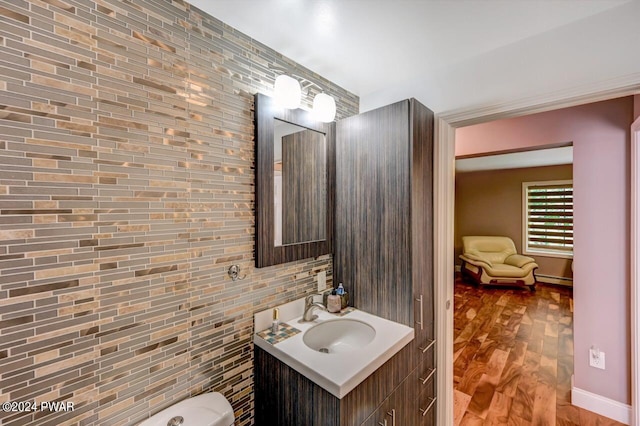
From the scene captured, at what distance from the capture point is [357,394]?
1.01 metres

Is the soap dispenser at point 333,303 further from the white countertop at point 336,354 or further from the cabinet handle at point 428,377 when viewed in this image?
the cabinet handle at point 428,377

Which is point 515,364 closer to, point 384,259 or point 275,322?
point 384,259

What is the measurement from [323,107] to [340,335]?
1343 mm

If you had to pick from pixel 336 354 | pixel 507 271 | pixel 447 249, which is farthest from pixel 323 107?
pixel 507 271

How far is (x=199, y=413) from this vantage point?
99 cm

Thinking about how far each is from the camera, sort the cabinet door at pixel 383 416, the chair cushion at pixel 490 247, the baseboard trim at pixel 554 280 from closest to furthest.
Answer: the cabinet door at pixel 383 416 < the baseboard trim at pixel 554 280 < the chair cushion at pixel 490 247

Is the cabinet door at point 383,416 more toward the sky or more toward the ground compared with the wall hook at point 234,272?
more toward the ground

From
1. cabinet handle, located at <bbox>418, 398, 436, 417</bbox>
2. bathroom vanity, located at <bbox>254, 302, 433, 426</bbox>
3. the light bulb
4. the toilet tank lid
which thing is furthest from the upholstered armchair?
the toilet tank lid

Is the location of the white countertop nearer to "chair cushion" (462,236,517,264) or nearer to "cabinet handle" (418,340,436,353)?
"cabinet handle" (418,340,436,353)

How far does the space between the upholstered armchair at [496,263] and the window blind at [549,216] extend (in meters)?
0.55

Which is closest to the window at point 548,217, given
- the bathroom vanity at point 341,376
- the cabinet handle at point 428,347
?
the cabinet handle at point 428,347

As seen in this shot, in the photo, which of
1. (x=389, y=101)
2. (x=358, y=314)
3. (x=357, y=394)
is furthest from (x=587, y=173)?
(x=357, y=394)

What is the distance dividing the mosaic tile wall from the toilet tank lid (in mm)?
46

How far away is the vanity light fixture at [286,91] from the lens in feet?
4.34
